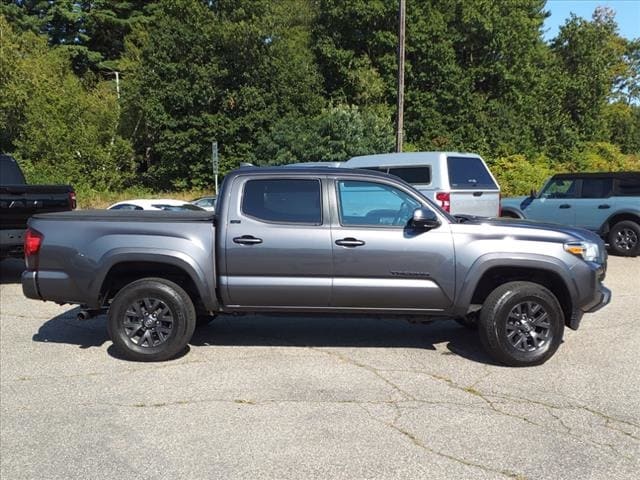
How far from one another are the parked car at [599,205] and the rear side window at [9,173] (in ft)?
34.5

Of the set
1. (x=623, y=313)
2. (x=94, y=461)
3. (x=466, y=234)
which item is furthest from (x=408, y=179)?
(x=94, y=461)

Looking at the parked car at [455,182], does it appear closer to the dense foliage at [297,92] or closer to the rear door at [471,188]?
the rear door at [471,188]

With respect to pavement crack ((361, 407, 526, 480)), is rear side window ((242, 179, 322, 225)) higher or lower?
higher

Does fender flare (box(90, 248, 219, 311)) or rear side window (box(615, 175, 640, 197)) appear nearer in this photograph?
fender flare (box(90, 248, 219, 311))

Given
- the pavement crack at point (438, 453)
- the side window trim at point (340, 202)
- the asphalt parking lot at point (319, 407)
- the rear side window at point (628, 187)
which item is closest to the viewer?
the pavement crack at point (438, 453)

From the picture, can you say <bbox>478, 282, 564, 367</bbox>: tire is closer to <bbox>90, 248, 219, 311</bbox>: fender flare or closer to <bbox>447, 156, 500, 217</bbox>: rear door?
<bbox>90, 248, 219, 311</bbox>: fender flare

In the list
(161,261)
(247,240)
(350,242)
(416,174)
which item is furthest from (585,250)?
(416,174)

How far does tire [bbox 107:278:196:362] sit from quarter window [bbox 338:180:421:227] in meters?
1.75

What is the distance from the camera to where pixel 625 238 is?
12281mm

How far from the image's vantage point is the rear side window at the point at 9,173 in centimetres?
1027

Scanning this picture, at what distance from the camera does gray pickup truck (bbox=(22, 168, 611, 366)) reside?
211 inches

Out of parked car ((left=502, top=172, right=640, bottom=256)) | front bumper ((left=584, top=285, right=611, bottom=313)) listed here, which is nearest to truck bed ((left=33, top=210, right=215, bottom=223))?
front bumper ((left=584, top=285, right=611, bottom=313))

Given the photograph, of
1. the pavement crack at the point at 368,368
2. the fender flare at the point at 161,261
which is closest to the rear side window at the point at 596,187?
the pavement crack at the point at 368,368

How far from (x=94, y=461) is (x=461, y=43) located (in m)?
33.3
